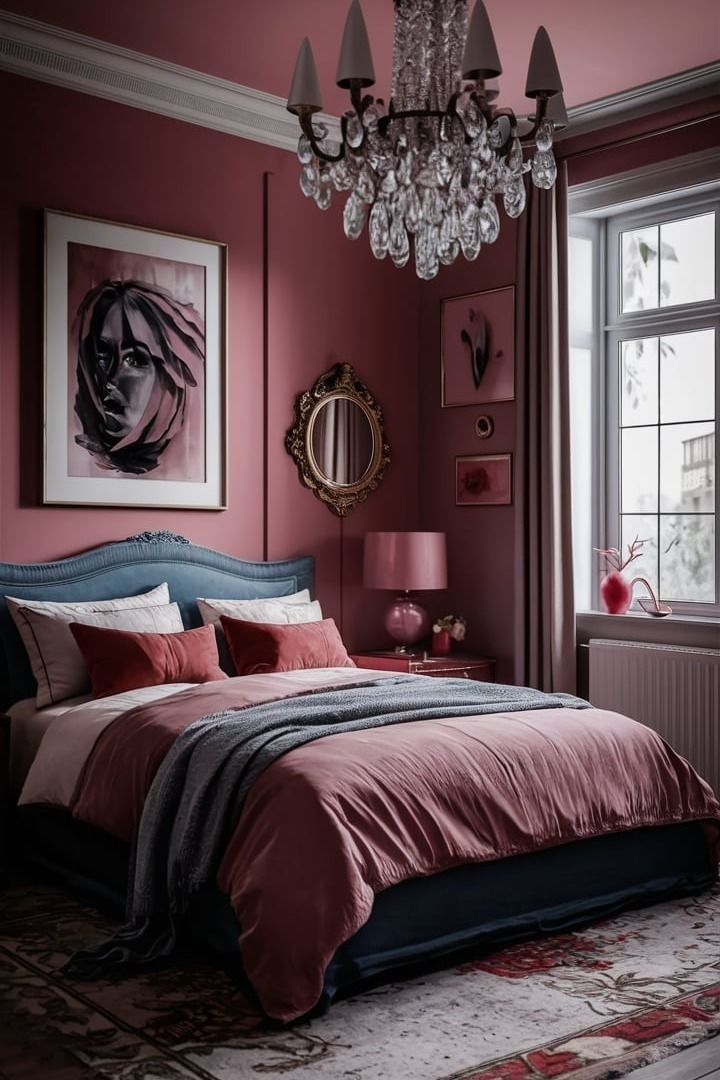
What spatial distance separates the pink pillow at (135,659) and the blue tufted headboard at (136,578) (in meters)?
0.34

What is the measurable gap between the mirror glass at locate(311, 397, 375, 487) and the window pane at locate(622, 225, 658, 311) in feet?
4.80

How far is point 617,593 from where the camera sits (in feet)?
18.5

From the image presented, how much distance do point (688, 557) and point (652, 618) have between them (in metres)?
0.37

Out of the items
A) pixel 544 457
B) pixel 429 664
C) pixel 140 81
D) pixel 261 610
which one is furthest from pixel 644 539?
pixel 140 81

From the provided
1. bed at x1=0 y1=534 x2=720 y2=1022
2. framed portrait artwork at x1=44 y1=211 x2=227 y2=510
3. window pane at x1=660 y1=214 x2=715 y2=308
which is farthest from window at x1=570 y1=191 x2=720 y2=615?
framed portrait artwork at x1=44 y1=211 x2=227 y2=510

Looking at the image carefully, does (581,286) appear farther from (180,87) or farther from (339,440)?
(180,87)

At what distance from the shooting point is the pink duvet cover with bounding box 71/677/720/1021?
3.05 metres

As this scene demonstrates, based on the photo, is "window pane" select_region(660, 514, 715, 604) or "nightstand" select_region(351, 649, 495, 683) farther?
"nightstand" select_region(351, 649, 495, 683)

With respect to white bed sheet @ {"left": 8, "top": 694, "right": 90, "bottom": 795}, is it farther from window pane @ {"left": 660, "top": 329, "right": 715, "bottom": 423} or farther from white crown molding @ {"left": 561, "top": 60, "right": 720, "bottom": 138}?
white crown molding @ {"left": 561, "top": 60, "right": 720, "bottom": 138}

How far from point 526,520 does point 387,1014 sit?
3.12 metres

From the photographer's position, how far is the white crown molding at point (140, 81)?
484 centimetres

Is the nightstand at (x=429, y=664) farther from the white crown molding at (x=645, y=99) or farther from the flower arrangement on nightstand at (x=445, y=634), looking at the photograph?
the white crown molding at (x=645, y=99)

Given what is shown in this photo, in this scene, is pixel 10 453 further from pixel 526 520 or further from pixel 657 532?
pixel 657 532

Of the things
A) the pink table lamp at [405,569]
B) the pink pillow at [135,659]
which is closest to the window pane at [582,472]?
the pink table lamp at [405,569]
